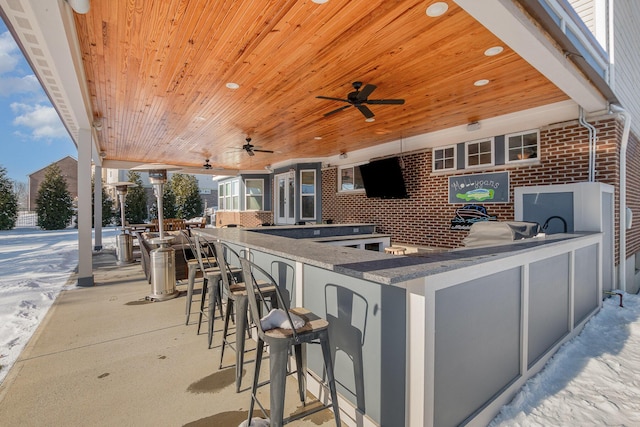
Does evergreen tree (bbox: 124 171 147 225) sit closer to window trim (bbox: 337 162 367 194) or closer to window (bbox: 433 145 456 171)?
window trim (bbox: 337 162 367 194)

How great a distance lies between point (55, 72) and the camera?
11.1 ft

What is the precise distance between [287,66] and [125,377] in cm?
344

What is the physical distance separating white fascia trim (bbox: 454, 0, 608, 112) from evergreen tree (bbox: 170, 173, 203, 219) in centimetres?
1825

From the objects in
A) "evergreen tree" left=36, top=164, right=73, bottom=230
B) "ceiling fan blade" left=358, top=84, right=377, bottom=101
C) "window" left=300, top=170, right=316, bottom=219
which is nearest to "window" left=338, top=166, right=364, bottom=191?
"window" left=300, top=170, right=316, bottom=219

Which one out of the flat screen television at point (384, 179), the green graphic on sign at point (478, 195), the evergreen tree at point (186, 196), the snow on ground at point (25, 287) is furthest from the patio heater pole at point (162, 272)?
the evergreen tree at point (186, 196)

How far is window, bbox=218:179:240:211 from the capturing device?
44.6ft

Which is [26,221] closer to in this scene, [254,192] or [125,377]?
[254,192]

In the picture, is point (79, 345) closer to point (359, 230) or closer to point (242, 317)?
point (242, 317)

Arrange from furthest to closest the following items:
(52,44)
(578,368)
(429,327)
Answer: (52,44) → (578,368) → (429,327)

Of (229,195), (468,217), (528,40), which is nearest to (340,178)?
(468,217)

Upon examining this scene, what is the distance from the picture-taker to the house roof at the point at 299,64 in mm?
2467

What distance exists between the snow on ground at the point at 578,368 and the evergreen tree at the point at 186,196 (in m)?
13.7

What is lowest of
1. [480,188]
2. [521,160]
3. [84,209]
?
[84,209]

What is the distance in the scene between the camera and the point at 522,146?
524 centimetres
